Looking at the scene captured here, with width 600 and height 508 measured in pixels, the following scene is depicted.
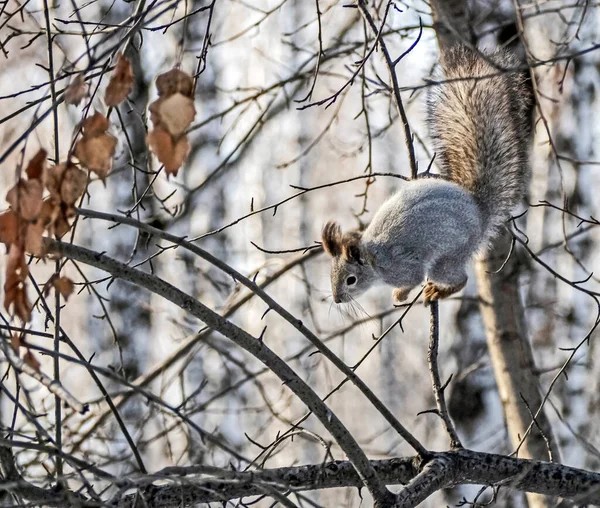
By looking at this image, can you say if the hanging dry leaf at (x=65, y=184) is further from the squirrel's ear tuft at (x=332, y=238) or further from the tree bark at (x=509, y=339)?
the tree bark at (x=509, y=339)

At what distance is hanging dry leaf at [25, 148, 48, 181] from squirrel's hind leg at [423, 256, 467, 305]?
142 cm

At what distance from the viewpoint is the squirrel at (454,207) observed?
2490mm

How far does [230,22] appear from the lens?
7945 millimetres

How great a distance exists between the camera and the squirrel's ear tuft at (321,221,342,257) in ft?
8.33

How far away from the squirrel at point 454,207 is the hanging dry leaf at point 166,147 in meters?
1.25

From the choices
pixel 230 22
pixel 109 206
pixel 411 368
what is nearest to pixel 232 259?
pixel 109 206

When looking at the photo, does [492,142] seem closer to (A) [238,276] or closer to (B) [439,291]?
(B) [439,291]

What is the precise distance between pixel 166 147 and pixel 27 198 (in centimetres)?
20

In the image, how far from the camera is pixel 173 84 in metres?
1.32

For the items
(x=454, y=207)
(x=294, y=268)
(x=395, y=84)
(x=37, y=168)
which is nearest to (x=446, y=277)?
(x=454, y=207)

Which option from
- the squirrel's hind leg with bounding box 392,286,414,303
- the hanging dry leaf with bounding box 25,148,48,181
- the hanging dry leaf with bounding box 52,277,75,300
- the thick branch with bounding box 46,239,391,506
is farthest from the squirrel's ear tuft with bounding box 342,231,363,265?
the hanging dry leaf with bounding box 25,148,48,181

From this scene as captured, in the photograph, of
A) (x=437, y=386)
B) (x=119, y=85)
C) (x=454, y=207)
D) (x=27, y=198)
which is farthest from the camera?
(x=454, y=207)

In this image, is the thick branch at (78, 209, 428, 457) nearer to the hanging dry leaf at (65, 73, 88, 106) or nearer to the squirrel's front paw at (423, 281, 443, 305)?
the hanging dry leaf at (65, 73, 88, 106)

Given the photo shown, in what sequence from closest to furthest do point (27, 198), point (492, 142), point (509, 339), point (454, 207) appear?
point (27, 198) < point (454, 207) < point (492, 142) < point (509, 339)
